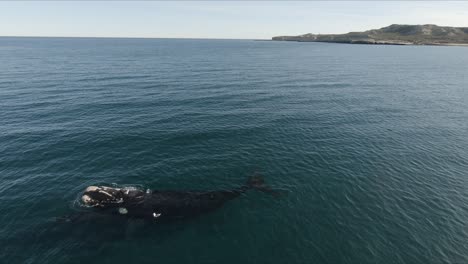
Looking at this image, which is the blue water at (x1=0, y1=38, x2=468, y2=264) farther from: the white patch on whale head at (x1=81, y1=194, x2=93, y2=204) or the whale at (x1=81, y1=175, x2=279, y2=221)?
the white patch on whale head at (x1=81, y1=194, x2=93, y2=204)

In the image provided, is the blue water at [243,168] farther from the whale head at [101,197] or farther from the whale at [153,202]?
the whale head at [101,197]

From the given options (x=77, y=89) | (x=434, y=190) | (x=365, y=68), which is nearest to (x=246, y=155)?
(x=434, y=190)

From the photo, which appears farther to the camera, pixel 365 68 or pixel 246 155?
pixel 365 68

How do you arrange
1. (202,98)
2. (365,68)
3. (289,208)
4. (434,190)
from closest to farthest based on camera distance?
(289,208) → (434,190) → (202,98) → (365,68)

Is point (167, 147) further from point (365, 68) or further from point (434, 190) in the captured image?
point (365, 68)

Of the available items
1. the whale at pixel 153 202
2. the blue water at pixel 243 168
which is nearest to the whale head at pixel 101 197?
the whale at pixel 153 202

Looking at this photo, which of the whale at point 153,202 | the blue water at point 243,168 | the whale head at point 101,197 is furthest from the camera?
the whale head at point 101,197
